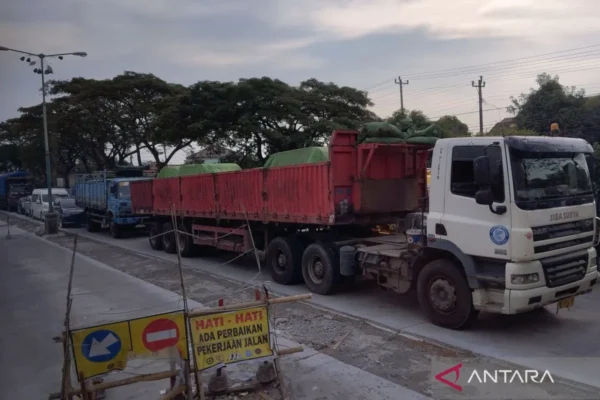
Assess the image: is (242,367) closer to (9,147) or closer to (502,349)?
(502,349)

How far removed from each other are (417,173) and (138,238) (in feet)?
44.5

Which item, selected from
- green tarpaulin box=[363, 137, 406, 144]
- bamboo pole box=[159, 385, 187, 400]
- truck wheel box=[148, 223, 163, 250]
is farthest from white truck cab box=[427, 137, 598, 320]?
truck wheel box=[148, 223, 163, 250]

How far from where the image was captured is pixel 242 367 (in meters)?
5.70

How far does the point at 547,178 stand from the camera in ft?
19.7

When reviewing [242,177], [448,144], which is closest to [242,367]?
[448,144]

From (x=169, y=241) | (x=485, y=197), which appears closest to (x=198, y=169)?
(x=169, y=241)

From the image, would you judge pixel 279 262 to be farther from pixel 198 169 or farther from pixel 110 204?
pixel 110 204

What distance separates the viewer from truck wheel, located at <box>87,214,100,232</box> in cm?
2211

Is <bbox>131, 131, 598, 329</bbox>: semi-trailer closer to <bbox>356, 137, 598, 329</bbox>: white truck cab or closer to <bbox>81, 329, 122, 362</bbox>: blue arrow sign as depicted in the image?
<bbox>356, 137, 598, 329</bbox>: white truck cab

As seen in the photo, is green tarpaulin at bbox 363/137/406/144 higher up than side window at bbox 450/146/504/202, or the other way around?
green tarpaulin at bbox 363/137/406/144

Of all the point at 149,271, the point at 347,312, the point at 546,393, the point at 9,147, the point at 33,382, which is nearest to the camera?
the point at 546,393

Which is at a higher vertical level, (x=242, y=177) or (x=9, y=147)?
(x=9, y=147)

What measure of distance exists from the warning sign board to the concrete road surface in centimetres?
69

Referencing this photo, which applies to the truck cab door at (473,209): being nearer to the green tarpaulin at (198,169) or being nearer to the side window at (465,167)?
the side window at (465,167)
